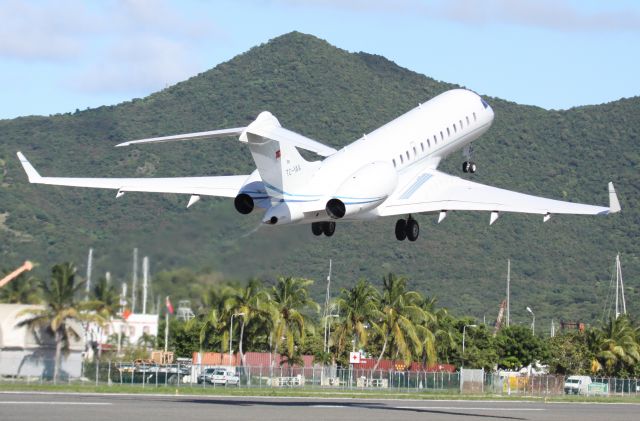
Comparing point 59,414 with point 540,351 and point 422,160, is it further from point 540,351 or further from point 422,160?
point 540,351

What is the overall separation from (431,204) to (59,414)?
16049 mm

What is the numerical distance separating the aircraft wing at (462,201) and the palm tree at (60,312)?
12.1 meters

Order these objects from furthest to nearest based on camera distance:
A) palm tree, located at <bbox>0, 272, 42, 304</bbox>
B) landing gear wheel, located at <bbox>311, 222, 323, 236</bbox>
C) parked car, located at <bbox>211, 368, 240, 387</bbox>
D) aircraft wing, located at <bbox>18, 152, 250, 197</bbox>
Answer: parked car, located at <bbox>211, 368, 240, 387</bbox>, palm tree, located at <bbox>0, 272, 42, 304</bbox>, landing gear wheel, located at <bbox>311, 222, 323, 236</bbox>, aircraft wing, located at <bbox>18, 152, 250, 197</bbox>

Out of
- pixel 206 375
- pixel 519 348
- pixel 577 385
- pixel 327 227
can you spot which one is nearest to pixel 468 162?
pixel 327 227

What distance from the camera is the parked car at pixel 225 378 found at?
85125mm

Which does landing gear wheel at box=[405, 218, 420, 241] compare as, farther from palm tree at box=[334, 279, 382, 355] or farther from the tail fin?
palm tree at box=[334, 279, 382, 355]

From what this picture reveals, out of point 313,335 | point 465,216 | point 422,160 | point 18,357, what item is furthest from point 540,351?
point 422,160

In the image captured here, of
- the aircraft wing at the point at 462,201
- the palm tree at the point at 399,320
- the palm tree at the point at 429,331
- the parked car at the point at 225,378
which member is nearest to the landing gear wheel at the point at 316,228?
the aircraft wing at the point at 462,201

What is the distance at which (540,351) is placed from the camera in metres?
135

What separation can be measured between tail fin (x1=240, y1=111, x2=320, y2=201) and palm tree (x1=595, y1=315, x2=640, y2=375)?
9745 centimetres

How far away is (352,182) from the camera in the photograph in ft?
149

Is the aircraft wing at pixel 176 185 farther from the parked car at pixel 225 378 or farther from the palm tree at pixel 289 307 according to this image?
the palm tree at pixel 289 307

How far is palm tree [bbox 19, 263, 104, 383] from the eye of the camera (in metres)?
42.0

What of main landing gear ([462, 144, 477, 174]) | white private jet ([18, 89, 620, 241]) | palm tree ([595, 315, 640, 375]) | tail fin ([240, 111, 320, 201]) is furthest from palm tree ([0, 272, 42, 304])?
palm tree ([595, 315, 640, 375])
